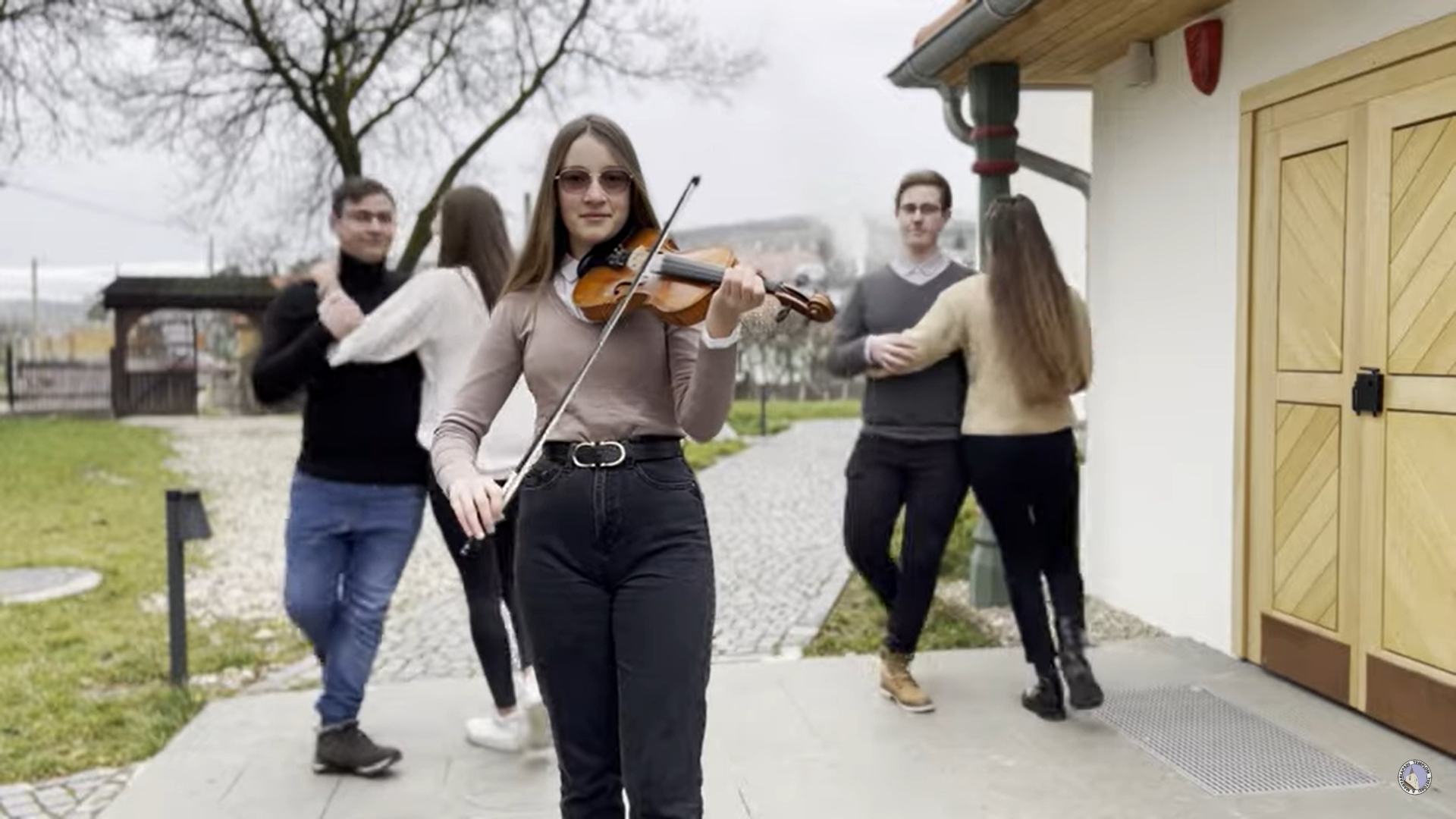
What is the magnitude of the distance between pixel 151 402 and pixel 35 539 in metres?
21.7

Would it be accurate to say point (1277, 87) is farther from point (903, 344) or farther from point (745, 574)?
point (745, 574)

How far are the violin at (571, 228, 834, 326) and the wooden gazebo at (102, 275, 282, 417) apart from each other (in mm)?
28449

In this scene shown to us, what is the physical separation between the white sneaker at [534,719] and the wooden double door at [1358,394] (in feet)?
8.85

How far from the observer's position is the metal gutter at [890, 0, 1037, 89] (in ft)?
15.6

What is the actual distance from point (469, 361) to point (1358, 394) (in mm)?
2867

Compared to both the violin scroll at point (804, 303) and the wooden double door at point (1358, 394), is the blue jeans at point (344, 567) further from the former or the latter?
the wooden double door at point (1358, 394)

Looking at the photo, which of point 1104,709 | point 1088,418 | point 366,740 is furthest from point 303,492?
point 1088,418

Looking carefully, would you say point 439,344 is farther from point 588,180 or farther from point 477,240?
point 588,180

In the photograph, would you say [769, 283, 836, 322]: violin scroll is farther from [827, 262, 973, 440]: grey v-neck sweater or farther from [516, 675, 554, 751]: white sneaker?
[516, 675, 554, 751]: white sneaker

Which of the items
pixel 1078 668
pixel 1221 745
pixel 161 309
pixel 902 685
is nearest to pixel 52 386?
pixel 161 309

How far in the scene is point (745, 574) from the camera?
27.5 feet

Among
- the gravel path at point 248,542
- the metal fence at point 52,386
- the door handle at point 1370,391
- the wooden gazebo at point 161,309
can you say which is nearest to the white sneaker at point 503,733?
the door handle at point 1370,391

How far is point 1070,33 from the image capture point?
5320 mm

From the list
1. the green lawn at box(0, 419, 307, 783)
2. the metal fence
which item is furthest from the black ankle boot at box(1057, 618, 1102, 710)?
the metal fence
